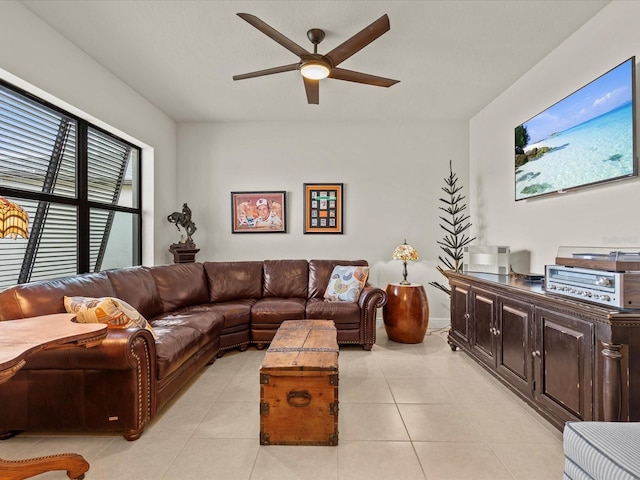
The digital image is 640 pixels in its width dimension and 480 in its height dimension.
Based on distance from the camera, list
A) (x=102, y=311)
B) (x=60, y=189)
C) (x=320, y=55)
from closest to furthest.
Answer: (x=102, y=311)
(x=320, y=55)
(x=60, y=189)

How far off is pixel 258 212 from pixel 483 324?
3.13 m

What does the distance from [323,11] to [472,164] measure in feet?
9.91

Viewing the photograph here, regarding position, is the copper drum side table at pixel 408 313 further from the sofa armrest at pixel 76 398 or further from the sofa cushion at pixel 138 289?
the sofa armrest at pixel 76 398

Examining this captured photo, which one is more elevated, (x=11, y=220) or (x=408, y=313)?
(x=11, y=220)

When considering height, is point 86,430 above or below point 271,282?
below

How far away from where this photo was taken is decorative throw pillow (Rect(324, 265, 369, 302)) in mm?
3848

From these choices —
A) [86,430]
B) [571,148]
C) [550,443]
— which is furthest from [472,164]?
[86,430]

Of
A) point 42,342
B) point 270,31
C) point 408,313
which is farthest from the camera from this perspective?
point 408,313

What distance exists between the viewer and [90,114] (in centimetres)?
300

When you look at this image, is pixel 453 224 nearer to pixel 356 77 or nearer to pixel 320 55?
pixel 356 77

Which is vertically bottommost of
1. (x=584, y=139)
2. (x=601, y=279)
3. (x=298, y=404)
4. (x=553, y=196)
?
(x=298, y=404)

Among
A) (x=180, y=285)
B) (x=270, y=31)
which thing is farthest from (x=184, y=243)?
(x=270, y=31)

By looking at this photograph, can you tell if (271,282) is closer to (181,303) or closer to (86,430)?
(181,303)

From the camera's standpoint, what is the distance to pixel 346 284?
3.92 m
